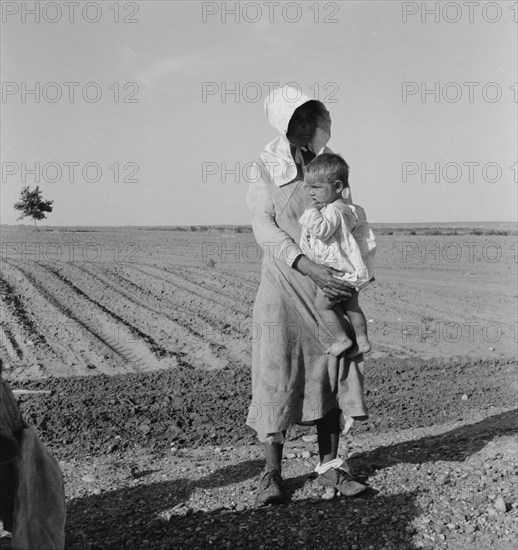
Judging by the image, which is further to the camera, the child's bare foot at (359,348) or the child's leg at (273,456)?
the child's leg at (273,456)

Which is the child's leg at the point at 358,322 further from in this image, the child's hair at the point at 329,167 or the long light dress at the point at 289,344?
the child's hair at the point at 329,167

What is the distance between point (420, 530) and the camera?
352 cm

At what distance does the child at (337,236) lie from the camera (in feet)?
11.6

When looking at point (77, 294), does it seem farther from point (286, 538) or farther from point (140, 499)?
point (286, 538)

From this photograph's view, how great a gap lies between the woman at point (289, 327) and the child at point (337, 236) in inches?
4.3

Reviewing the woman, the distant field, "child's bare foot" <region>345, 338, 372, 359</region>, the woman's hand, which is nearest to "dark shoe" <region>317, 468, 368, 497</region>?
the woman

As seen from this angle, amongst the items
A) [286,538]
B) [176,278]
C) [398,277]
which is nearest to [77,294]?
[176,278]

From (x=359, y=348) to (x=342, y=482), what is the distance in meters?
0.77

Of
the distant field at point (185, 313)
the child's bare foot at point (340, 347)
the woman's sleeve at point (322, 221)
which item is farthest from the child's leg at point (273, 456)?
the distant field at point (185, 313)

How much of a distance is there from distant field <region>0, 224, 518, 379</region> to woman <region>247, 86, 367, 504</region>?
418 centimetres

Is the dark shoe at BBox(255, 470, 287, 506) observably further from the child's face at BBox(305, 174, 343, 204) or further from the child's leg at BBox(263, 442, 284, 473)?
the child's face at BBox(305, 174, 343, 204)

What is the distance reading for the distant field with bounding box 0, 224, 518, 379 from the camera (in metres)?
8.53

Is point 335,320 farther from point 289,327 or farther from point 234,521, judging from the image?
point 234,521

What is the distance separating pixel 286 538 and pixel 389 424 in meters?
2.39
